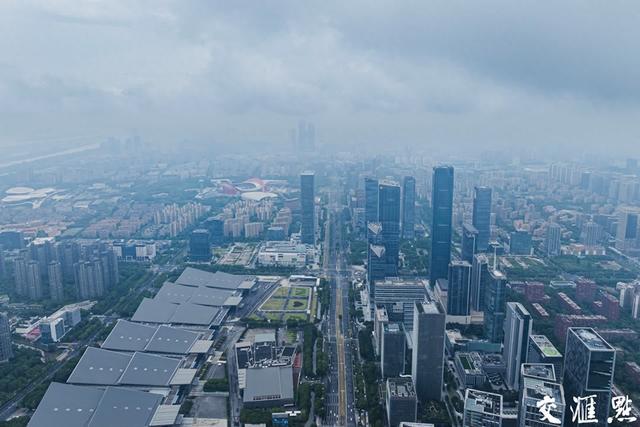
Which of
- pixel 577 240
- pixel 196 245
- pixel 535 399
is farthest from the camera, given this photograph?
pixel 577 240

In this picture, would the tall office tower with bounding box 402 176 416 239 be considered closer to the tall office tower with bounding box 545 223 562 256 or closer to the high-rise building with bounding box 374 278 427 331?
the tall office tower with bounding box 545 223 562 256

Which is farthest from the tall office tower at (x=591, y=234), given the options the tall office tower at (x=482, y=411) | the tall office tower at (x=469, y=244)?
the tall office tower at (x=482, y=411)

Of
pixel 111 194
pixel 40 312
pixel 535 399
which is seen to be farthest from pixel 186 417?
pixel 111 194

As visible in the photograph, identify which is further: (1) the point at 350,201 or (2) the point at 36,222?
(1) the point at 350,201

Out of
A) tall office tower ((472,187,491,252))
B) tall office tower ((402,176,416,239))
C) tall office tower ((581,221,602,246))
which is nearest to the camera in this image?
tall office tower ((472,187,491,252))

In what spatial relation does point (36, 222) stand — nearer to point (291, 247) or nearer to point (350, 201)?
point (291, 247)

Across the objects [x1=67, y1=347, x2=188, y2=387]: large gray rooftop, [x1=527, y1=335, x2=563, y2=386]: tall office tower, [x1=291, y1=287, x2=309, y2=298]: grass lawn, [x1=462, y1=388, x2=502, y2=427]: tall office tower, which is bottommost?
[x1=291, y1=287, x2=309, y2=298]: grass lawn

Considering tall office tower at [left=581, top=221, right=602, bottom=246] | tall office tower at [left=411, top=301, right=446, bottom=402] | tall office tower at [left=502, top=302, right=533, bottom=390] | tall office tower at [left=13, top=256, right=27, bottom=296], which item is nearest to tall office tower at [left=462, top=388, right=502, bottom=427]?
tall office tower at [left=411, top=301, right=446, bottom=402]
